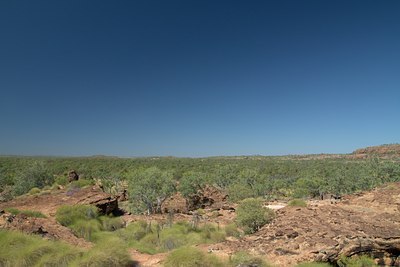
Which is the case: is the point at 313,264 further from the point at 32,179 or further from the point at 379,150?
the point at 379,150

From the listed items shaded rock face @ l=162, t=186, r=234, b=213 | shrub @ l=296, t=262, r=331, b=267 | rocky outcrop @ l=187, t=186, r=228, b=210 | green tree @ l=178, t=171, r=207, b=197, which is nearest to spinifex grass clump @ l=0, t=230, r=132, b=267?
shrub @ l=296, t=262, r=331, b=267

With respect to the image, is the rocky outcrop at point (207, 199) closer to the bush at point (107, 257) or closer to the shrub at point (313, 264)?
the shrub at point (313, 264)

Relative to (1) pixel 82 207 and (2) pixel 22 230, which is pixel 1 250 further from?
(1) pixel 82 207

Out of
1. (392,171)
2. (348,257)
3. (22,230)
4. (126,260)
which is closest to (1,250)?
(22,230)

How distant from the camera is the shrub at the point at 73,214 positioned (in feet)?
55.4

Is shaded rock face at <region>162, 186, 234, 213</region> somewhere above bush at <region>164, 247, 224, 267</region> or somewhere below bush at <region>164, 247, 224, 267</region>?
below

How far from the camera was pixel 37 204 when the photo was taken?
2177 centimetres

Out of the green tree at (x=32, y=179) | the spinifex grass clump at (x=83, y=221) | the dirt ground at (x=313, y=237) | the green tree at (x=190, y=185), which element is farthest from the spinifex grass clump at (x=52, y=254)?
the green tree at (x=32, y=179)

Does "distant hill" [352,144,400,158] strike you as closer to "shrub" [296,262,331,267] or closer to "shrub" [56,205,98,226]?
"shrub" [56,205,98,226]

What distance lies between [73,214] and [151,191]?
15.8 m

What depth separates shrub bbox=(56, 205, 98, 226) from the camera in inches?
665

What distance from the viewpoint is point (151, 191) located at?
1309 inches

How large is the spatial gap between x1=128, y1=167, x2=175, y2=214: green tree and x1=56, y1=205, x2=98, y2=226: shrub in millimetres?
12368

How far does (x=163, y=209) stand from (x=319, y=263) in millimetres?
27226
